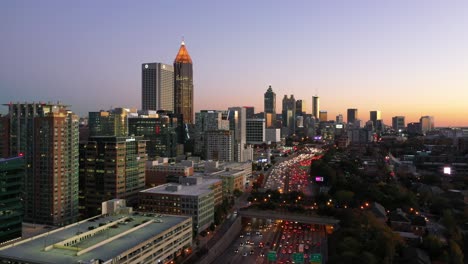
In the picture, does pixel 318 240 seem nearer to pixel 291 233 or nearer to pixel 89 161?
pixel 291 233

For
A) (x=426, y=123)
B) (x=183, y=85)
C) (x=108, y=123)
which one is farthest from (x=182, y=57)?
(x=426, y=123)

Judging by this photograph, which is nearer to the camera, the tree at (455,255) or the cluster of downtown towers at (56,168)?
the tree at (455,255)

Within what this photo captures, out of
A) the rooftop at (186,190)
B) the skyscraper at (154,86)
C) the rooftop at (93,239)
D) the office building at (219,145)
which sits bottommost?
the rooftop at (93,239)

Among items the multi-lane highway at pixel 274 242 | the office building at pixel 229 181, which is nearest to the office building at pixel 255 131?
the office building at pixel 229 181

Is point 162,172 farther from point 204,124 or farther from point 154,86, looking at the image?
point 154,86

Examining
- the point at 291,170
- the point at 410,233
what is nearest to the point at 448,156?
the point at 291,170

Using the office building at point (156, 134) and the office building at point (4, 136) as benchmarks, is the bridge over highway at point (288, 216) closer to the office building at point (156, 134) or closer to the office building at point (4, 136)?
the office building at point (4, 136)

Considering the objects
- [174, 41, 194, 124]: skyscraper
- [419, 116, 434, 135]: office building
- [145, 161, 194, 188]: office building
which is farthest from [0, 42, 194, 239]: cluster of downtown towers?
[419, 116, 434, 135]: office building

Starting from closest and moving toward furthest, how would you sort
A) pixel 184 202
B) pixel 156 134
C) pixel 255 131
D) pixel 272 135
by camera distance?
pixel 184 202 < pixel 156 134 < pixel 255 131 < pixel 272 135

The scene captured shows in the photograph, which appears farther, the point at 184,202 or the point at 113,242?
the point at 184,202
